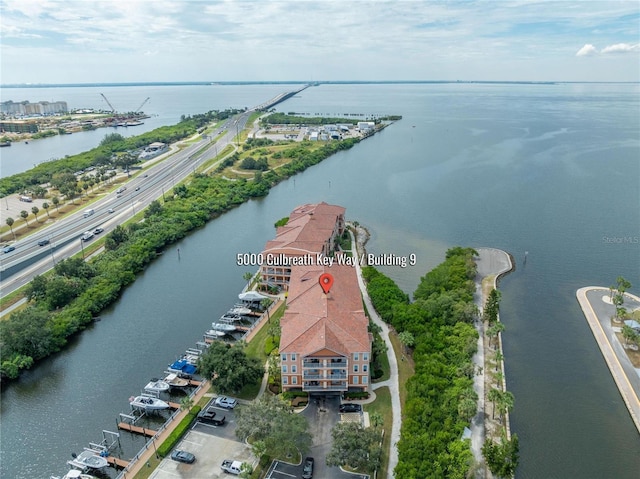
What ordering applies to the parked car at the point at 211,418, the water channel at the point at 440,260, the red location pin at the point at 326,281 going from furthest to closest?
the red location pin at the point at 326,281 → the water channel at the point at 440,260 → the parked car at the point at 211,418

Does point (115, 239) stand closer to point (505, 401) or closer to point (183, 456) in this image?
point (183, 456)

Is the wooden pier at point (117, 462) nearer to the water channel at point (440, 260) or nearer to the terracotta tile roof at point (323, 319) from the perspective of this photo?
the water channel at point (440, 260)

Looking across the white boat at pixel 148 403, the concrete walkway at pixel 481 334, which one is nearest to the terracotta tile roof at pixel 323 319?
the concrete walkway at pixel 481 334

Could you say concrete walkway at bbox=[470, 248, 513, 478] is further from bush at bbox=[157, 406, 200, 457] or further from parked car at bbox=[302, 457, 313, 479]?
bush at bbox=[157, 406, 200, 457]

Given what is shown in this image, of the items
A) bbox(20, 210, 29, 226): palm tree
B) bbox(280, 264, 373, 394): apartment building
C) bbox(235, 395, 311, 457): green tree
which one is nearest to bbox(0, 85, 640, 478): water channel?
bbox(235, 395, 311, 457): green tree

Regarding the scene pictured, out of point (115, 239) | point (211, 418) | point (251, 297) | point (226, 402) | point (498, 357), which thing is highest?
point (115, 239)

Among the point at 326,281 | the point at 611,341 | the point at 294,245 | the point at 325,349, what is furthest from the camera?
the point at 294,245

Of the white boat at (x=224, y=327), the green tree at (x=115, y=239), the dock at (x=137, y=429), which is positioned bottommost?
the dock at (x=137, y=429)

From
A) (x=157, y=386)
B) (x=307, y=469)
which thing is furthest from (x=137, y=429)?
(x=307, y=469)
